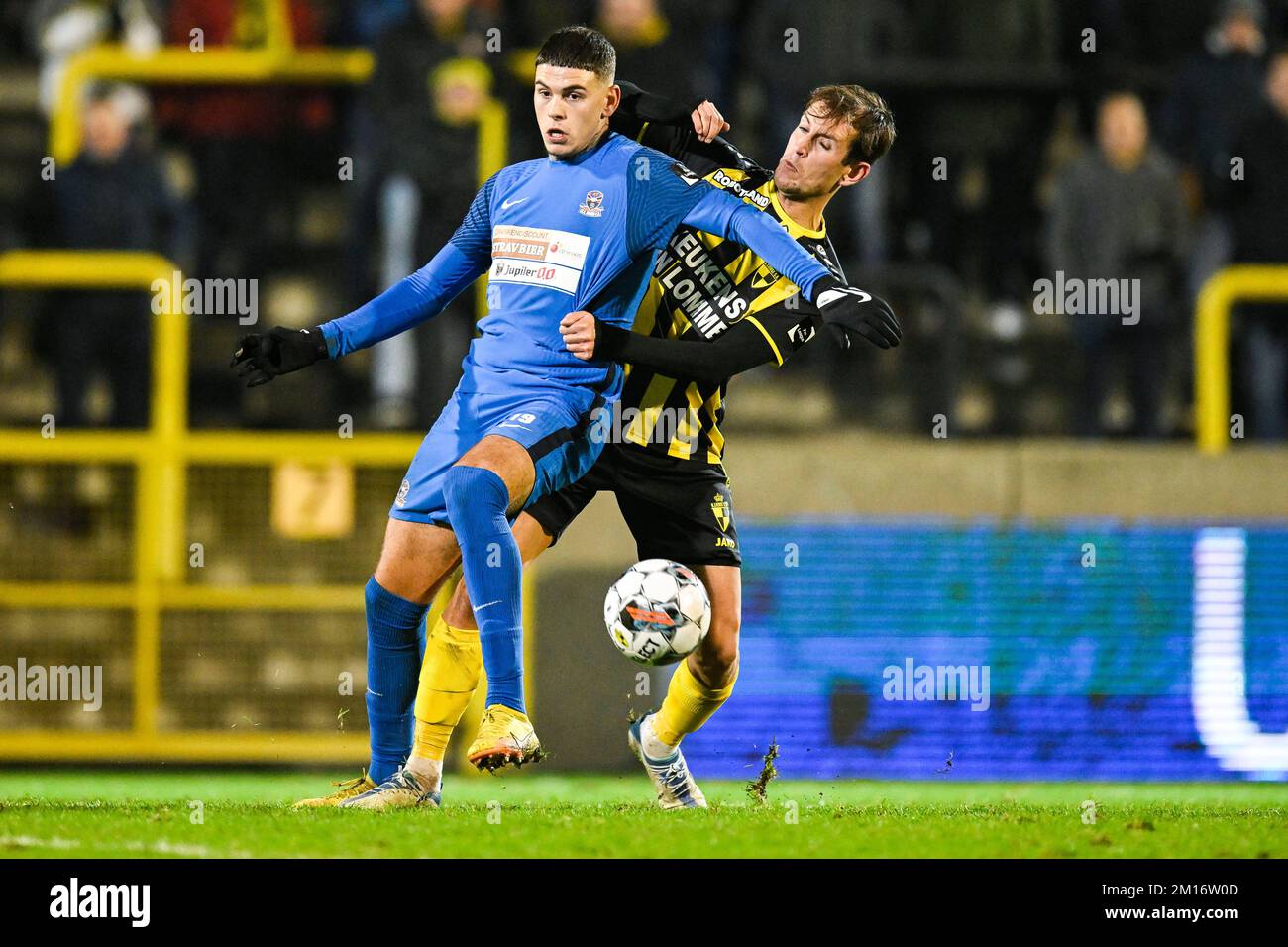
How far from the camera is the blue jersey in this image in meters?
5.70

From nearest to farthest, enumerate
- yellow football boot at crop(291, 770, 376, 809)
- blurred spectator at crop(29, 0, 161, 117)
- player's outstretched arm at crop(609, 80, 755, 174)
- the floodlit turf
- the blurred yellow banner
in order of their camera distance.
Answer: the floodlit turf → yellow football boot at crop(291, 770, 376, 809) → player's outstretched arm at crop(609, 80, 755, 174) → the blurred yellow banner → blurred spectator at crop(29, 0, 161, 117)

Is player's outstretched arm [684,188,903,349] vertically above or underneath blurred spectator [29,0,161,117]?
underneath

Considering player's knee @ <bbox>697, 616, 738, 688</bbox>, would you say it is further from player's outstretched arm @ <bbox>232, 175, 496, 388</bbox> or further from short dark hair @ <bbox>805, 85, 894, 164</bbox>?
short dark hair @ <bbox>805, 85, 894, 164</bbox>

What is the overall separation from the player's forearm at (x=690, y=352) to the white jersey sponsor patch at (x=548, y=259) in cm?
21

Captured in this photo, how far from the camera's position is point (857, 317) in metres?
5.27

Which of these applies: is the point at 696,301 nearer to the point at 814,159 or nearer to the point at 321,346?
the point at 814,159

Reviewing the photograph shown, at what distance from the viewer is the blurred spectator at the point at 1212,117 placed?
991 centimetres

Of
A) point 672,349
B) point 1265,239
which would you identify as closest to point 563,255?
point 672,349

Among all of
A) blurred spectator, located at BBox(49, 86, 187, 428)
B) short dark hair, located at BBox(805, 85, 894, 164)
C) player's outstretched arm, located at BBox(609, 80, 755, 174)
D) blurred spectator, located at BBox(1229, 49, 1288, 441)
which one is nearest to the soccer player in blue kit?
player's outstretched arm, located at BBox(609, 80, 755, 174)

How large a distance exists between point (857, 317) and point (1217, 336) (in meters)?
4.39

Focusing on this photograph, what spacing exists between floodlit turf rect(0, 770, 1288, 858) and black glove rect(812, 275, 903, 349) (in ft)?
5.04

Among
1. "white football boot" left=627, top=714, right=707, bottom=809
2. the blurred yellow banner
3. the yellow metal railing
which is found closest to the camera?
"white football boot" left=627, top=714, right=707, bottom=809

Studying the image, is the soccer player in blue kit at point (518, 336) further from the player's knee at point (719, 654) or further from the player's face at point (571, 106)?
the player's knee at point (719, 654)

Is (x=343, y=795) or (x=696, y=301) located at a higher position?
(x=696, y=301)
